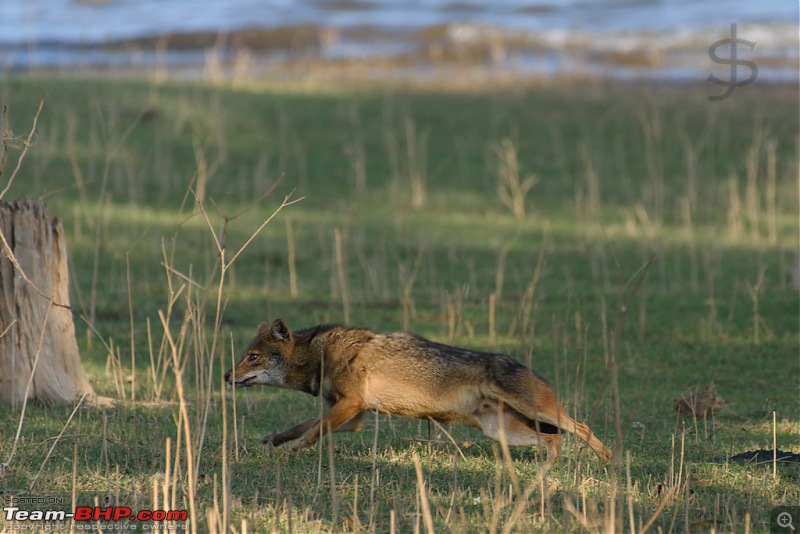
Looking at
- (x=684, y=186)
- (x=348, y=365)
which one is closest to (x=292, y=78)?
(x=684, y=186)

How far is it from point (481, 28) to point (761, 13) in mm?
10351

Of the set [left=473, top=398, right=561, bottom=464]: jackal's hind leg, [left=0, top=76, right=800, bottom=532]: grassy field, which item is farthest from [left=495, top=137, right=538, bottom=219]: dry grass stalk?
[left=473, top=398, right=561, bottom=464]: jackal's hind leg

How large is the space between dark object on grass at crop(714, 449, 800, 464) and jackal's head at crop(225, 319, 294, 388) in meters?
2.72

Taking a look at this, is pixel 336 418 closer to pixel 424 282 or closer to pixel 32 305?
pixel 32 305

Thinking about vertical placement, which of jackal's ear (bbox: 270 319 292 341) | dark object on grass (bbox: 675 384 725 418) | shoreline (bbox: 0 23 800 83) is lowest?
dark object on grass (bbox: 675 384 725 418)

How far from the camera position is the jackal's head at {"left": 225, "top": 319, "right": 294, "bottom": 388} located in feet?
22.0

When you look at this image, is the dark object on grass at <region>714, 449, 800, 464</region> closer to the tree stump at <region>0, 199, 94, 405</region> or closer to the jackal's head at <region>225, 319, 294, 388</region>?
the jackal's head at <region>225, 319, 294, 388</region>

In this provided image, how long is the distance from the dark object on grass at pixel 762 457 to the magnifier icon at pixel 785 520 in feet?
3.21

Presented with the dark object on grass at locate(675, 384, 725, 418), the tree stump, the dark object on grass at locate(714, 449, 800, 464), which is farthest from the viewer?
the dark object on grass at locate(675, 384, 725, 418)

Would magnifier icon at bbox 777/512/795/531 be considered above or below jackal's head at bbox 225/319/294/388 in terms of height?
below

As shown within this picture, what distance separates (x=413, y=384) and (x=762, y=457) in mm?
2157

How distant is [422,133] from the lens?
1838 cm

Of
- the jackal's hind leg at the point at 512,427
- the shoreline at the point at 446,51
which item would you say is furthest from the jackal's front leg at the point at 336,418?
the shoreline at the point at 446,51

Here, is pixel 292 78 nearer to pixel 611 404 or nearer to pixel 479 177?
pixel 479 177
